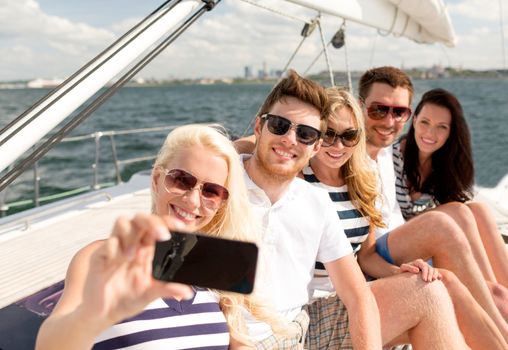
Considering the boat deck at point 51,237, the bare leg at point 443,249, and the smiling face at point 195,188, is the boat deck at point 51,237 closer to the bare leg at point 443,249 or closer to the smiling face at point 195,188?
the smiling face at point 195,188

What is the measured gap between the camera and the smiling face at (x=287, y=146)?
6.14 feet

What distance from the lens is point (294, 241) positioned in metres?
1.83

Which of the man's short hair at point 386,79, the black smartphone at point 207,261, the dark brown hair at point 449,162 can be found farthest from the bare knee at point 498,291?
the black smartphone at point 207,261

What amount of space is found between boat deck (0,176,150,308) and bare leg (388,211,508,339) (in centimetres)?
147

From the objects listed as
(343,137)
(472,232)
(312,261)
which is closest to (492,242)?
(472,232)

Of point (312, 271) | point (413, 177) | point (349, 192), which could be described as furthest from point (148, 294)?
point (413, 177)

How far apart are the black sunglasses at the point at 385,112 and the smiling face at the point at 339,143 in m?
0.59

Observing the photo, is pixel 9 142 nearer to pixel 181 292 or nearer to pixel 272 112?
pixel 181 292

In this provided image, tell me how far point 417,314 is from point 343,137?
756mm

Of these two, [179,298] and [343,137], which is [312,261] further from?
[179,298]

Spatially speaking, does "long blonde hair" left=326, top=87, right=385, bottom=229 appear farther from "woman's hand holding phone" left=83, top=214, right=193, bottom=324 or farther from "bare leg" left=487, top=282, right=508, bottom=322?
"woman's hand holding phone" left=83, top=214, right=193, bottom=324

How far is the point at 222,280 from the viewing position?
0.81m

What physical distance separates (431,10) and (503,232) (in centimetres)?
196

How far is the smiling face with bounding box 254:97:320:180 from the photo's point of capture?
6.14ft
